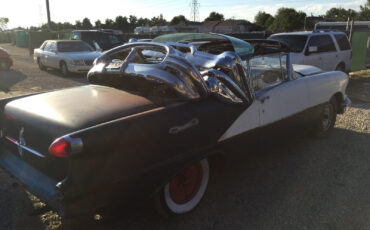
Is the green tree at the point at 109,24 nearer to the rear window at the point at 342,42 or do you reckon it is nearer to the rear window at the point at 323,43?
the rear window at the point at 342,42

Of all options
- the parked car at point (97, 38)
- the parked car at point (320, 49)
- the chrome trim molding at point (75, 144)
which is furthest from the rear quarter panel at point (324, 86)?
the parked car at point (97, 38)

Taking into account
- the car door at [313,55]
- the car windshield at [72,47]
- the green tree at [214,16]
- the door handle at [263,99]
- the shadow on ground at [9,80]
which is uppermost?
the green tree at [214,16]

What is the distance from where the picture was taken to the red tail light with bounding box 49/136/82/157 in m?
1.99

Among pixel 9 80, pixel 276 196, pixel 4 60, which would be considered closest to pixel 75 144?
pixel 276 196

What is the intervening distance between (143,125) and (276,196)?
71.2 inches

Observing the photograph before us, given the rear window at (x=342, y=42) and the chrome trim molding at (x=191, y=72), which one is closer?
the chrome trim molding at (x=191, y=72)

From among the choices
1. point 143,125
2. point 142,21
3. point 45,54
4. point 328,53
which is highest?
point 142,21

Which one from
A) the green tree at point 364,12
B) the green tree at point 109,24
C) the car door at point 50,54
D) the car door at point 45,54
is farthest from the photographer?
the green tree at point 109,24

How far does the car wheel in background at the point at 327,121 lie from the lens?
4.84 metres

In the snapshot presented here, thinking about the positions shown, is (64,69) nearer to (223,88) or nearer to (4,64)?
(4,64)

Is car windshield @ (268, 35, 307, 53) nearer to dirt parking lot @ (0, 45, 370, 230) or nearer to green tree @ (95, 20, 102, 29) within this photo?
dirt parking lot @ (0, 45, 370, 230)

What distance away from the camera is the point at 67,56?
11914 millimetres

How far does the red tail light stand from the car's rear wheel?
91 cm

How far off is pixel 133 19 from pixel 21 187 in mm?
77441
